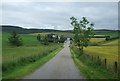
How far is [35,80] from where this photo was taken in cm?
1046

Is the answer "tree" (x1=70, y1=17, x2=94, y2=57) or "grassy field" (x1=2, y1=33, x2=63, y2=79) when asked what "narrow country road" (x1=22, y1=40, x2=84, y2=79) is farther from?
"tree" (x1=70, y1=17, x2=94, y2=57)

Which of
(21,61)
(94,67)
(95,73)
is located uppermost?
(21,61)

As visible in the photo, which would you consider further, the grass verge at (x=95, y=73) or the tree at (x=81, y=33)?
the tree at (x=81, y=33)

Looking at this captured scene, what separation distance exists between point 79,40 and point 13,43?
53.9 metres

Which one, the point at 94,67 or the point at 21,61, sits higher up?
the point at 21,61

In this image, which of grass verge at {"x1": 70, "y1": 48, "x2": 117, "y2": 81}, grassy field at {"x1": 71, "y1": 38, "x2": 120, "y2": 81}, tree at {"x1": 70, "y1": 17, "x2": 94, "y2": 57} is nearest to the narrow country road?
grass verge at {"x1": 70, "y1": 48, "x2": 117, "y2": 81}

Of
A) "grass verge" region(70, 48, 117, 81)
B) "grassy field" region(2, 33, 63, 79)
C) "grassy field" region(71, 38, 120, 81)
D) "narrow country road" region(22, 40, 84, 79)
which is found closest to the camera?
"narrow country road" region(22, 40, 84, 79)

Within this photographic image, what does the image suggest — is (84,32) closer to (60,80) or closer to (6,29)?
(60,80)

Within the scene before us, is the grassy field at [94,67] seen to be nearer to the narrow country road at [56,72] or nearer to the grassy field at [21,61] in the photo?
the narrow country road at [56,72]

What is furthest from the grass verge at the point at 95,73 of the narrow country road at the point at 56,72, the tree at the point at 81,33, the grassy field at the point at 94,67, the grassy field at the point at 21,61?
the tree at the point at 81,33

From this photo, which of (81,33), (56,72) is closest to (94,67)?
(56,72)

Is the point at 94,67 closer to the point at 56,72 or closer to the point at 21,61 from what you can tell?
the point at 56,72

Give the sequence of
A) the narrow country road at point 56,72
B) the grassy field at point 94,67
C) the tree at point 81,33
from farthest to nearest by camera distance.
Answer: the tree at point 81,33
the grassy field at point 94,67
the narrow country road at point 56,72

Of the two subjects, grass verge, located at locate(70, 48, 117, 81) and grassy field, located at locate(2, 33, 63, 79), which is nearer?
grass verge, located at locate(70, 48, 117, 81)
